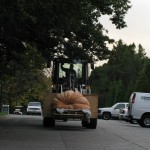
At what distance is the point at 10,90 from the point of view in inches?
2820

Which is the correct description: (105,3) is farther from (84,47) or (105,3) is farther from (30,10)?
(84,47)

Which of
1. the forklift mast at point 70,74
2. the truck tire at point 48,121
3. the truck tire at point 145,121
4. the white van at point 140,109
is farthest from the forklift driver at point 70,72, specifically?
the truck tire at point 145,121

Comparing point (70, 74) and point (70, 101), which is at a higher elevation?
point (70, 74)

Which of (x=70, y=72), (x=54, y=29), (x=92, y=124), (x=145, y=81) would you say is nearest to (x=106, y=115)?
(x=145, y=81)

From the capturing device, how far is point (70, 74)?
27.3 metres

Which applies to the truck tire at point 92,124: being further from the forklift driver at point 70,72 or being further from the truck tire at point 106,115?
the truck tire at point 106,115

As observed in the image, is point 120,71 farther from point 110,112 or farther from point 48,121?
point 48,121

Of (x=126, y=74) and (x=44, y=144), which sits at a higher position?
(x=126, y=74)

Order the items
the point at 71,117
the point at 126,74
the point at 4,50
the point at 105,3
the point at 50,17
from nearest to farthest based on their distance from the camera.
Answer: the point at 50,17 < the point at 105,3 < the point at 71,117 < the point at 4,50 < the point at 126,74

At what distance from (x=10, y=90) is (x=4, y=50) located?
42.3 m

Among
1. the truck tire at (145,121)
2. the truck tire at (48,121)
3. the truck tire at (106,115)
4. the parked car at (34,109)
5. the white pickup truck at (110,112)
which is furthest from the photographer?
the parked car at (34,109)

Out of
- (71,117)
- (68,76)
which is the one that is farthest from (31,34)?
(71,117)

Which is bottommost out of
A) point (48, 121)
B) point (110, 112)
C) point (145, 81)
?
point (48, 121)

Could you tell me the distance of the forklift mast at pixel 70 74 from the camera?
27.0 m
